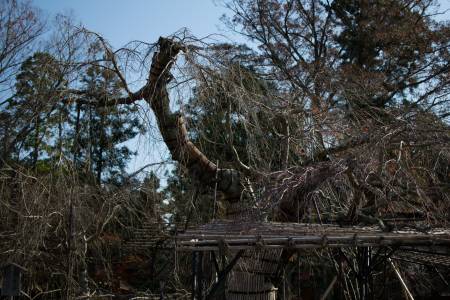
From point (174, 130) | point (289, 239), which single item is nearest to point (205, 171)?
point (174, 130)

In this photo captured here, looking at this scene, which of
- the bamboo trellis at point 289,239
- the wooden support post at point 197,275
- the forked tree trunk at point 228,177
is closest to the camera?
the bamboo trellis at point 289,239

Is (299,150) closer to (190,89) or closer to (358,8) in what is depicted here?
(190,89)

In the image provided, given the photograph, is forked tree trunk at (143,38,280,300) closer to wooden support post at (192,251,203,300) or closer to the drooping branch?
the drooping branch

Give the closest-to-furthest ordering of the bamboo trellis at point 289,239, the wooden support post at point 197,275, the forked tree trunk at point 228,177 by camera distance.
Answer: the bamboo trellis at point 289,239, the wooden support post at point 197,275, the forked tree trunk at point 228,177

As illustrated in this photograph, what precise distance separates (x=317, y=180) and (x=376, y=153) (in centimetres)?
78

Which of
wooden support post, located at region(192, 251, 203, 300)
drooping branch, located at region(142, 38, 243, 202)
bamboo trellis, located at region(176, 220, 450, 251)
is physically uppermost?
drooping branch, located at region(142, 38, 243, 202)

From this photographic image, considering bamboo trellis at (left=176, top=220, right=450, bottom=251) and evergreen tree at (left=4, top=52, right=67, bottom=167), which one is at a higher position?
evergreen tree at (left=4, top=52, right=67, bottom=167)

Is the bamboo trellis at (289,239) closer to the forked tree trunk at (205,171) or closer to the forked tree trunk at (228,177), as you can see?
the forked tree trunk at (228,177)

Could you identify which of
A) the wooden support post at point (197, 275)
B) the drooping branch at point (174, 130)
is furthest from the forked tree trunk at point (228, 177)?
the wooden support post at point (197, 275)

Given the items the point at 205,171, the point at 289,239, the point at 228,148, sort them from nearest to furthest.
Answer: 1. the point at 289,239
2. the point at 205,171
3. the point at 228,148

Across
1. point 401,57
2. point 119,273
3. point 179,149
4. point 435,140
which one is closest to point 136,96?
point 179,149

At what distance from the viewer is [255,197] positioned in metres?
7.00

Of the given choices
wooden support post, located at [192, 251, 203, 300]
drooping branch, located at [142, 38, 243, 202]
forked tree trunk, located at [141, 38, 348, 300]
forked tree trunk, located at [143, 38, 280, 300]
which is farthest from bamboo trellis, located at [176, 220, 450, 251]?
drooping branch, located at [142, 38, 243, 202]

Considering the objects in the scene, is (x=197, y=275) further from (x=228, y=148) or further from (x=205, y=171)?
(x=228, y=148)
